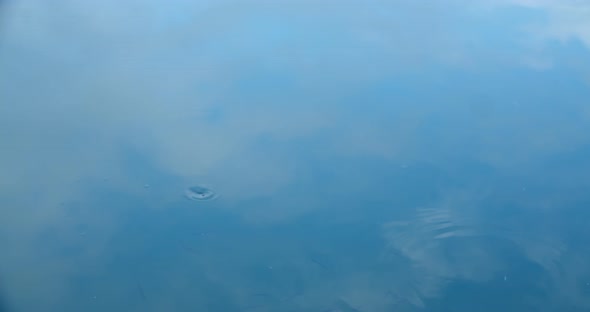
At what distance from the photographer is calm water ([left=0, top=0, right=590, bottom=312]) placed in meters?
1.89

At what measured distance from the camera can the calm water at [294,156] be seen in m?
1.89

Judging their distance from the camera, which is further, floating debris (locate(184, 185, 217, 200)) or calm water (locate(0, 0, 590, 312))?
floating debris (locate(184, 185, 217, 200))

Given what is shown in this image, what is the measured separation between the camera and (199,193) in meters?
2.07

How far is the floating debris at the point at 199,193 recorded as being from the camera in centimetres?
205

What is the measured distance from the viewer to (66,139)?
222 centimetres

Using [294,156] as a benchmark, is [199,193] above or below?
below

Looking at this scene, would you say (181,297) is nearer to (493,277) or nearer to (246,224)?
(246,224)

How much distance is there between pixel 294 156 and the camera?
219 cm

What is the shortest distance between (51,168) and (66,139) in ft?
0.41

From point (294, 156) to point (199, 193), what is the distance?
32 cm

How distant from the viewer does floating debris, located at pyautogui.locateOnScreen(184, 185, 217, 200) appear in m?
2.05

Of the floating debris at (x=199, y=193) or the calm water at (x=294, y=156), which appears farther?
the floating debris at (x=199, y=193)

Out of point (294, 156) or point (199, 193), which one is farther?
point (294, 156)

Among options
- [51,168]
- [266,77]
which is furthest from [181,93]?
[51,168]
